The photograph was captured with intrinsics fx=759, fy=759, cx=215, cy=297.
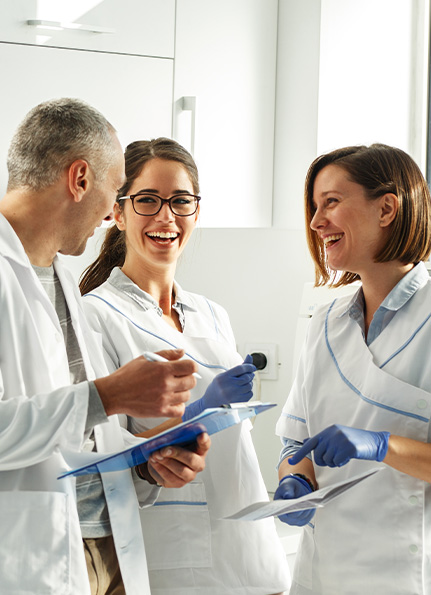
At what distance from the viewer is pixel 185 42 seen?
1.98 m

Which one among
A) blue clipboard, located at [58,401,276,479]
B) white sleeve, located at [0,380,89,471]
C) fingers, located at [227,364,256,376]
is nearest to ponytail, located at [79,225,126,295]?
fingers, located at [227,364,256,376]

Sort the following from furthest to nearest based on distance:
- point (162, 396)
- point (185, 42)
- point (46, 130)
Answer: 1. point (185, 42)
2. point (46, 130)
3. point (162, 396)

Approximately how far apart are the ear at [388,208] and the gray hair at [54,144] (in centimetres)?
50

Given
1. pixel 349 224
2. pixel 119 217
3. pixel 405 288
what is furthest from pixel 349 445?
pixel 119 217

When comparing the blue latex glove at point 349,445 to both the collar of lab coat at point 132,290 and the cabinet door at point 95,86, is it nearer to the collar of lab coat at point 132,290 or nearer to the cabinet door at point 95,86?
the collar of lab coat at point 132,290

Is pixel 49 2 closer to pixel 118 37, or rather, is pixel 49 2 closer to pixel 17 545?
pixel 118 37

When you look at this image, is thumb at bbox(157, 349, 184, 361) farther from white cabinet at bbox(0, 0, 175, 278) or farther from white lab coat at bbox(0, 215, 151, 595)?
white cabinet at bbox(0, 0, 175, 278)

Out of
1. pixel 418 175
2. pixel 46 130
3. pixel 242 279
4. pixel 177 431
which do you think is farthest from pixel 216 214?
pixel 177 431

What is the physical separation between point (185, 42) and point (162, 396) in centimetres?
128

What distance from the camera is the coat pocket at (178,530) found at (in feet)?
4.35

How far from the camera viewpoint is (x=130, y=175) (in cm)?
153

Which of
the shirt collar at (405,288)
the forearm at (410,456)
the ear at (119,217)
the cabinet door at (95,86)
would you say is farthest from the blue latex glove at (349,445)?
the cabinet door at (95,86)

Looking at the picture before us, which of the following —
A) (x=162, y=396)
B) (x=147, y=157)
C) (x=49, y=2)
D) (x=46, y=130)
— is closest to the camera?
(x=162, y=396)

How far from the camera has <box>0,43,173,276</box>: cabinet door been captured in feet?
5.75
